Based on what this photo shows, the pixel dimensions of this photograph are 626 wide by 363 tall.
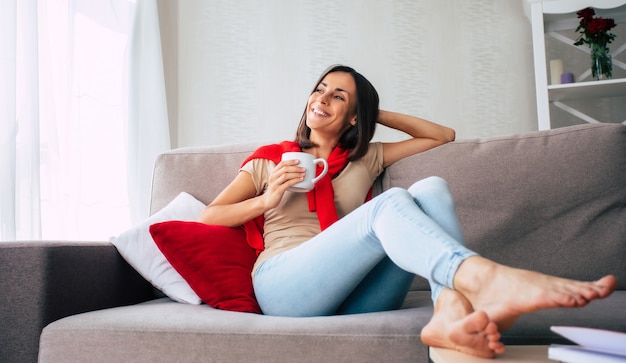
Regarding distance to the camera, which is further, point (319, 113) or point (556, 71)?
point (556, 71)

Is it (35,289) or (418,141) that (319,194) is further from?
(35,289)

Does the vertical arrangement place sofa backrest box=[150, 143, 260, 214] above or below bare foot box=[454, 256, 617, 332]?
above

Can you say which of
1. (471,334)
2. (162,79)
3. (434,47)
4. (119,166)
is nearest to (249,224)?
(471,334)

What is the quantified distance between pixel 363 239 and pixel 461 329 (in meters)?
0.39

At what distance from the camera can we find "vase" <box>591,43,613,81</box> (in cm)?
282

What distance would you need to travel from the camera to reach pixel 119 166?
Answer: 279 centimetres

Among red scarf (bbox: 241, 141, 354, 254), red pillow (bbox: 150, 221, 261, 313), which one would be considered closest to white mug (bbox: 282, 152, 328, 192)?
red scarf (bbox: 241, 141, 354, 254)

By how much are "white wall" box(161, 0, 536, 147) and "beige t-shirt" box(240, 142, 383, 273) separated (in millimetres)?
1487

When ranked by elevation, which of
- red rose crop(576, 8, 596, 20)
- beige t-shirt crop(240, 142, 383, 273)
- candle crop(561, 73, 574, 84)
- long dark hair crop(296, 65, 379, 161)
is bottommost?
beige t-shirt crop(240, 142, 383, 273)

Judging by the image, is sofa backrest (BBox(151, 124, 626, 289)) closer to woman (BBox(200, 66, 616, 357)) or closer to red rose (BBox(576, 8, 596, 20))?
woman (BBox(200, 66, 616, 357))

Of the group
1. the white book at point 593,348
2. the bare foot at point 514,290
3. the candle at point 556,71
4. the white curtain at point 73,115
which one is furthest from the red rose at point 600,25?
the white book at point 593,348

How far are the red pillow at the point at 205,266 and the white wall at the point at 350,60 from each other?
5.89ft

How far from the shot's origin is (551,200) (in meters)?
1.58

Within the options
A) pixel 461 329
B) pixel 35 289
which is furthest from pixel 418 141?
pixel 35 289
